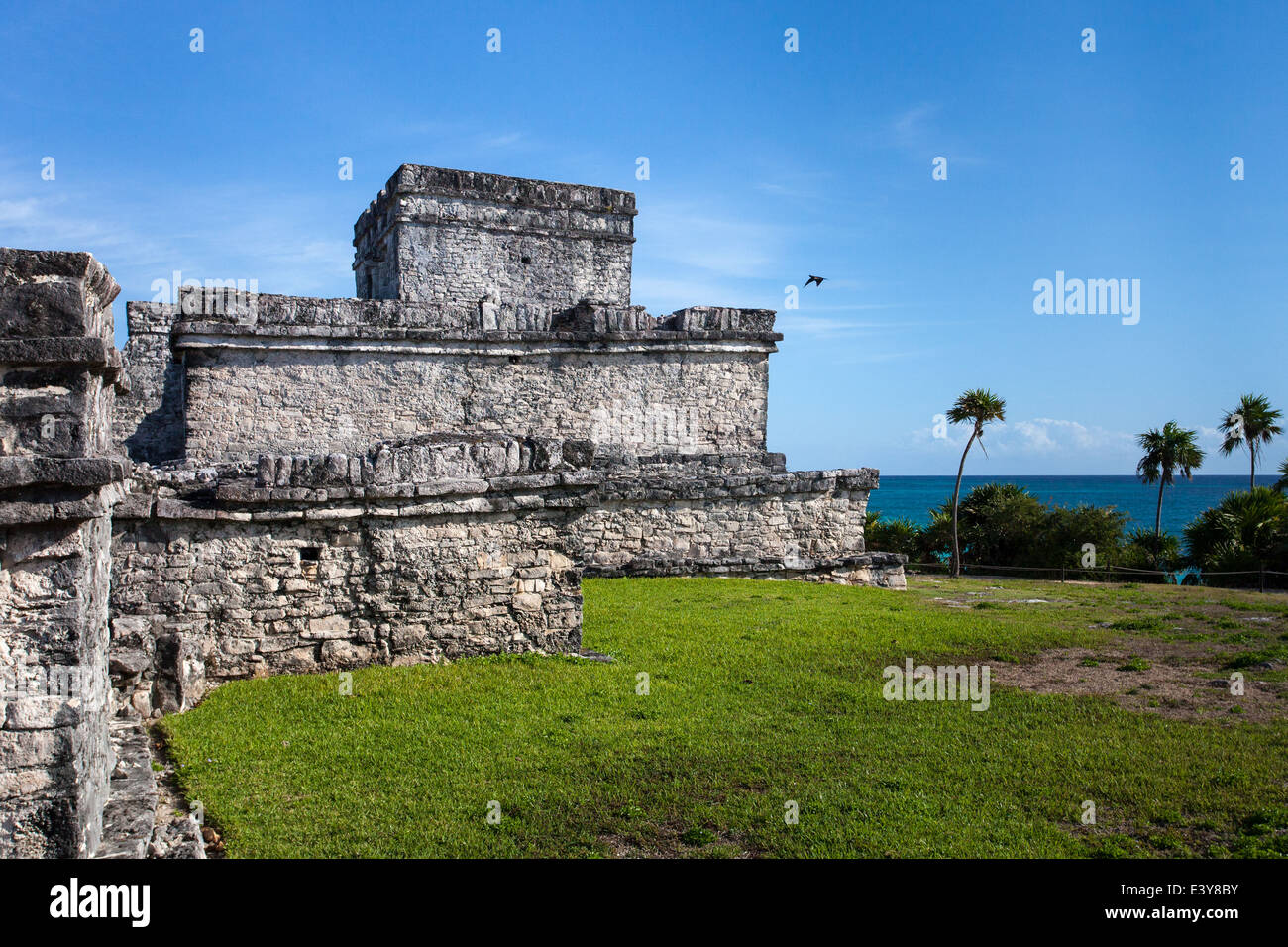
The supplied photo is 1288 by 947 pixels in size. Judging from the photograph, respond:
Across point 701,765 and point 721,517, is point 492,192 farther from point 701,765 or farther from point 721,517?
point 701,765

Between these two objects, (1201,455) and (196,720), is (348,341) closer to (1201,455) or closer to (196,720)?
(196,720)

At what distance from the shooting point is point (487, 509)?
8461 mm

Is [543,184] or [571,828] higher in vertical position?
[543,184]

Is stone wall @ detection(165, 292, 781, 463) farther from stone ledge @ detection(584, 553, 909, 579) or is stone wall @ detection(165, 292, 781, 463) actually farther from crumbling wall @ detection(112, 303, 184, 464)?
stone ledge @ detection(584, 553, 909, 579)

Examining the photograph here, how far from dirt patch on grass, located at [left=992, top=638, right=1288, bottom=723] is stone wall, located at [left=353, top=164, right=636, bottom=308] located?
10.7 meters

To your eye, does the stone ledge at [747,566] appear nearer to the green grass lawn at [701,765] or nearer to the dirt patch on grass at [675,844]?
the green grass lawn at [701,765]

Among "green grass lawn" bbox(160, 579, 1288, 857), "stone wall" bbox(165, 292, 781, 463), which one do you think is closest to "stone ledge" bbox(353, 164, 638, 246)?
"stone wall" bbox(165, 292, 781, 463)

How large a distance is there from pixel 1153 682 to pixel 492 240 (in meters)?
14.4

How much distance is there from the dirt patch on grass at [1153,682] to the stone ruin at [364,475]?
479cm

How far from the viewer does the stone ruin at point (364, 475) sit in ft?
14.1

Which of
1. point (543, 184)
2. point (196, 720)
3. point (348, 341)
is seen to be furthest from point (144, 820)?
point (543, 184)

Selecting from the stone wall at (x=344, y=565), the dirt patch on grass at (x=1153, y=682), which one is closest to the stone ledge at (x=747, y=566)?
the stone wall at (x=344, y=565)

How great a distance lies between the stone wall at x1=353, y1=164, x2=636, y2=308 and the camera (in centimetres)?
1773

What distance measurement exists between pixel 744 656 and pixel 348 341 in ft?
29.8
